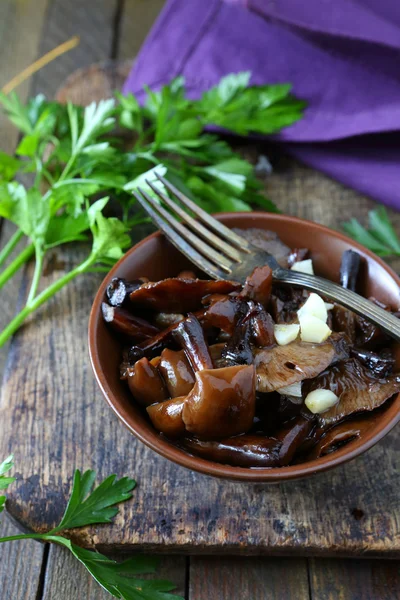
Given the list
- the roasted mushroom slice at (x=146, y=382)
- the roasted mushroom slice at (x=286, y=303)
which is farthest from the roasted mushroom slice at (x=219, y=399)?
the roasted mushroom slice at (x=286, y=303)

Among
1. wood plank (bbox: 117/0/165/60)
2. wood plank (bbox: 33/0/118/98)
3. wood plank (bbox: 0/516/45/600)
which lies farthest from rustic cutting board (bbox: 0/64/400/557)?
wood plank (bbox: 117/0/165/60)

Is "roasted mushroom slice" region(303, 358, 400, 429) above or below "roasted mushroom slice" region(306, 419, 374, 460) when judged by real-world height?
above

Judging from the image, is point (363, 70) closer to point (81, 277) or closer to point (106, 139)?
point (106, 139)

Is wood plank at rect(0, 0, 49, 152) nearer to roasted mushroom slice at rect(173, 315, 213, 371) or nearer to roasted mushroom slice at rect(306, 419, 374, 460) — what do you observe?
roasted mushroom slice at rect(173, 315, 213, 371)

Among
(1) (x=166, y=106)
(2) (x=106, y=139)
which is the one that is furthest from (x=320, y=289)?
(2) (x=106, y=139)

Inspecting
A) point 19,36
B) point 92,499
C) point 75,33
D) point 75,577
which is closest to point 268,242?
point 92,499

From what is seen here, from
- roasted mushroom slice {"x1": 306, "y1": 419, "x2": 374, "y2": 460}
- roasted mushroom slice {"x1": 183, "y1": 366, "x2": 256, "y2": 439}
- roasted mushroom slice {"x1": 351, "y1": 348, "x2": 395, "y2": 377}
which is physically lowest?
roasted mushroom slice {"x1": 306, "y1": 419, "x2": 374, "y2": 460}
